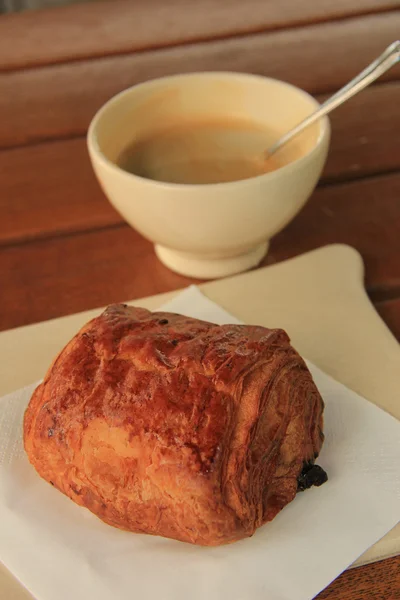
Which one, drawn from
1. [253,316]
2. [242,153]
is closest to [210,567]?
[253,316]

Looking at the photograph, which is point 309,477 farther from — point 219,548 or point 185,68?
point 185,68

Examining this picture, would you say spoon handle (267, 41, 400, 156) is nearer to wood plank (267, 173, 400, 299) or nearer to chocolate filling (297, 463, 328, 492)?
wood plank (267, 173, 400, 299)

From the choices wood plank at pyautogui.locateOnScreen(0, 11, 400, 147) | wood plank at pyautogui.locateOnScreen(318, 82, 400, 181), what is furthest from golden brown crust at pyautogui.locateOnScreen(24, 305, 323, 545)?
wood plank at pyautogui.locateOnScreen(0, 11, 400, 147)

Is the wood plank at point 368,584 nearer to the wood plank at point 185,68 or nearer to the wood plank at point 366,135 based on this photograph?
the wood plank at point 366,135

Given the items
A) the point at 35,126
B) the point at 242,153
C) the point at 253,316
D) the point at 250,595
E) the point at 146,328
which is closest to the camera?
the point at 250,595

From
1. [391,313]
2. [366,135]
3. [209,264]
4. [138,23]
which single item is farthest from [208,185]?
[138,23]

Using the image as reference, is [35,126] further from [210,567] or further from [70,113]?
[210,567]

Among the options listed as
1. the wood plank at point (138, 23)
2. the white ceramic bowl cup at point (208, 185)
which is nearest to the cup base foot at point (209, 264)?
the white ceramic bowl cup at point (208, 185)
